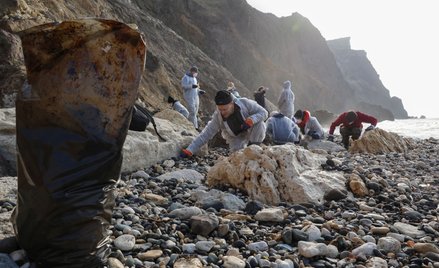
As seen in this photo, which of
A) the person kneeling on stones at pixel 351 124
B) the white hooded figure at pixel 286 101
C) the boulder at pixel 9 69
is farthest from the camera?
the white hooded figure at pixel 286 101

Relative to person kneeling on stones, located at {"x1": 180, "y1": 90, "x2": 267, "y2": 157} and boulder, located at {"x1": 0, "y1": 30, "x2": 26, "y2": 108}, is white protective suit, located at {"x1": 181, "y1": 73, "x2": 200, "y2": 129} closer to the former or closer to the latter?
boulder, located at {"x1": 0, "y1": 30, "x2": 26, "y2": 108}

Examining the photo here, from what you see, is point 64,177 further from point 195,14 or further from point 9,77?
point 195,14

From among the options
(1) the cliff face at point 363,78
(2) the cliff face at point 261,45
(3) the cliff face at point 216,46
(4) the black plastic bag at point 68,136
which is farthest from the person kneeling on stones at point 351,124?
(1) the cliff face at point 363,78

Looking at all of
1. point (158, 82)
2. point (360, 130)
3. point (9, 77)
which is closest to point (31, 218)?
point (9, 77)

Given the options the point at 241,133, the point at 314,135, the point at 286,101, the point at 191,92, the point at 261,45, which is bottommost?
the point at 314,135

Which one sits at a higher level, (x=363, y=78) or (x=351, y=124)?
(x=363, y=78)

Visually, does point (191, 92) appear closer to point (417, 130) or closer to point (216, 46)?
point (417, 130)

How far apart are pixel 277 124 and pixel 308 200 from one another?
436cm

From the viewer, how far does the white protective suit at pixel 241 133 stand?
16.8ft

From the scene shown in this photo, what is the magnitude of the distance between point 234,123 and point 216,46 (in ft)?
123

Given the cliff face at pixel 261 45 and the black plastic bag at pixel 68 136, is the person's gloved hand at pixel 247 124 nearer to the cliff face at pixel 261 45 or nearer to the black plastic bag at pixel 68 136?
the black plastic bag at pixel 68 136

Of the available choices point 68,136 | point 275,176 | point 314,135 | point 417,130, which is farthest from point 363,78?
point 68,136

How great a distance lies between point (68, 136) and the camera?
1.52 meters

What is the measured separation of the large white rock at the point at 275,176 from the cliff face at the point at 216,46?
4880 millimetres
